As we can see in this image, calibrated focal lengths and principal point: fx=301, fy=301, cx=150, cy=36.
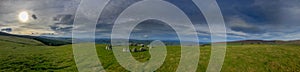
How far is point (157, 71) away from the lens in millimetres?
69500

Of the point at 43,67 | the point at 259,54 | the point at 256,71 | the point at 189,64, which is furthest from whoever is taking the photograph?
the point at 259,54

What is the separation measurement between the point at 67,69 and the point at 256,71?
151 feet

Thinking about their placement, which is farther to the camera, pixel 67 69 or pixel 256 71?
pixel 67 69

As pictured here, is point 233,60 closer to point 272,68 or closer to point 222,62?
point 222,62

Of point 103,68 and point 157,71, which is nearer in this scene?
point 157,71

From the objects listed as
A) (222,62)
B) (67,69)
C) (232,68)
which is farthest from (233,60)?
(67,69)

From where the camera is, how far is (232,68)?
232 feet

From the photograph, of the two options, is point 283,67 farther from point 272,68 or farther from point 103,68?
point 103,68

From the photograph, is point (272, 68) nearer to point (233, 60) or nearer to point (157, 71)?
point (233, 60)

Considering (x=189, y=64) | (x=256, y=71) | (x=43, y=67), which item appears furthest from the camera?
(x=43, y=67)

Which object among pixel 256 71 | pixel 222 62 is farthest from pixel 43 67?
pixel 256 71

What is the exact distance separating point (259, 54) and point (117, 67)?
41680 mm

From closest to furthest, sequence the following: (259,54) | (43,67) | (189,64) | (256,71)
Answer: (256,71)
(189,64)
(43,67)
(259,54)

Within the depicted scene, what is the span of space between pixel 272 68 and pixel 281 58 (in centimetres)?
1236
